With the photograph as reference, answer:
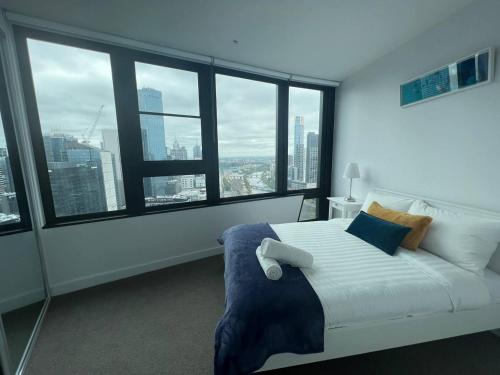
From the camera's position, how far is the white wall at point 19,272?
1.46 meters

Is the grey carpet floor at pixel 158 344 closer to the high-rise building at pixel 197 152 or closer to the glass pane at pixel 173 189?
the glass pane at pixel 173 189

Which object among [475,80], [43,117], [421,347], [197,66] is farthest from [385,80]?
[43,117]

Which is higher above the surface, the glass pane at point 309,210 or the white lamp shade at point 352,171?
the white lamp shade at point 352,171

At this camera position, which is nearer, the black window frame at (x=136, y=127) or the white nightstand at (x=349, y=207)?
the black window frame at (x=136, y=127)

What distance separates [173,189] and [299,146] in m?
2.12

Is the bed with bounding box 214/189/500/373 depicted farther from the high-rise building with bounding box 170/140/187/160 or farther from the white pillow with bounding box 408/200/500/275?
the high-rise building with bounding box 170/140/187/160

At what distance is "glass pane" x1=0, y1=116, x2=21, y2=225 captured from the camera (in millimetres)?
1486

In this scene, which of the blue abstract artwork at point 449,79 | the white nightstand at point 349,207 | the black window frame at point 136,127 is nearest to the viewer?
the blue abstract artwork at point 449,79

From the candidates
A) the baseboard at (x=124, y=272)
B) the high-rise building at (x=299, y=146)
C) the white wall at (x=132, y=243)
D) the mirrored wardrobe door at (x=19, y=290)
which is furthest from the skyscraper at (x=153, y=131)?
the high-rise building at (x=299, y=146)

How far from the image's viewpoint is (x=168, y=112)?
7.84ft

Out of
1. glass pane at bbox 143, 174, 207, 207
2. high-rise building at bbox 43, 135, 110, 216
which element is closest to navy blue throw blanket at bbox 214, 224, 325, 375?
glass pane at bbox 143, 174, 207, 207

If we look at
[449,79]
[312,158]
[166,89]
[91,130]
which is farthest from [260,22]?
[312,158]

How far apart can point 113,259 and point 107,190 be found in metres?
0.76

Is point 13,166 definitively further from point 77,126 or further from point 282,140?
point 282,140
